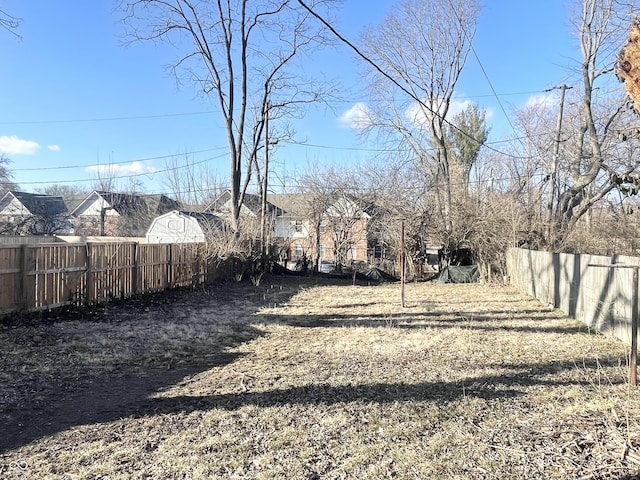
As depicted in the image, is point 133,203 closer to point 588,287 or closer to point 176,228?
point 176,228

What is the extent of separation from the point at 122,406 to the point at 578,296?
27.7 feet

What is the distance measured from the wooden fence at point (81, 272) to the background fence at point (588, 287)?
827 cm

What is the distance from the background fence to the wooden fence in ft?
27.1

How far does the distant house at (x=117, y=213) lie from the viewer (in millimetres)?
37406

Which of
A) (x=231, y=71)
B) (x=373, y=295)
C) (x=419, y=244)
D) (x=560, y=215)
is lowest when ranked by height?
(x=373, y=295)

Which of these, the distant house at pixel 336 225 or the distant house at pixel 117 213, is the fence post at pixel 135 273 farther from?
the distant house at pixel 117 213

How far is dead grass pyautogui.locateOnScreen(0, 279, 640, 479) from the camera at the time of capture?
290 cm

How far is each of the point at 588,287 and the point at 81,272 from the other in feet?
32.2

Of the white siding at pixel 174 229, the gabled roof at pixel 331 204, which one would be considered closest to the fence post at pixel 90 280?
the gabled roof at pixel 331 204

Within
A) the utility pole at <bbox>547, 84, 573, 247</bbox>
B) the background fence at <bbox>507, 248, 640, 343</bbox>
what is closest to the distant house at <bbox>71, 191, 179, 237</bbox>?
the utility pole at <bbox>547, 84, 573, 247</bbox>

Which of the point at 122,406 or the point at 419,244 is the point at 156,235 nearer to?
the point at 419,244

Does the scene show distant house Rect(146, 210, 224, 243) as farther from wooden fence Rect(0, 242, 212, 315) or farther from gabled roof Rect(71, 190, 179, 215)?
wooden fence Rect(0, 242, 212, 315)

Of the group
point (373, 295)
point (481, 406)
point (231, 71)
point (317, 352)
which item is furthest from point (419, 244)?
point (481, 406)

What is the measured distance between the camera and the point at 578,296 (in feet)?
29.2
